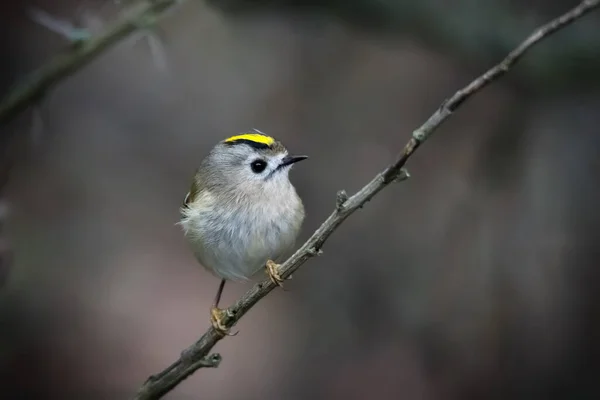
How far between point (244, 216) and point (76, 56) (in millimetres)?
822

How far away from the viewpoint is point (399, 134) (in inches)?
166

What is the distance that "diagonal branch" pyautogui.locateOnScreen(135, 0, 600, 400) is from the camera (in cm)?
92

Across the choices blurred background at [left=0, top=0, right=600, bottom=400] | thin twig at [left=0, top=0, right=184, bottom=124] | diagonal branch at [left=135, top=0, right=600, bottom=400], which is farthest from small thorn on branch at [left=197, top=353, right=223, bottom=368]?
blurred background at [left=0, top=0, right=600, bottom=400]

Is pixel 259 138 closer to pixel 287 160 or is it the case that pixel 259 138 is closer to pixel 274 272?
pixel 287 160

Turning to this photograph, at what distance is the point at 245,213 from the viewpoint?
6.15 feet

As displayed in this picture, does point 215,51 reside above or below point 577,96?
above

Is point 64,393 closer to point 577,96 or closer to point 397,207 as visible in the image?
point 397,207

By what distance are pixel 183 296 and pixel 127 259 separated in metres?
0.39

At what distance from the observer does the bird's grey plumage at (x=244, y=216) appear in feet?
6.03

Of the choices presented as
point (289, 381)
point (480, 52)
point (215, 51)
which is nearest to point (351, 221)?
point (289, 381)

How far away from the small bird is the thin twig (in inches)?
19.2

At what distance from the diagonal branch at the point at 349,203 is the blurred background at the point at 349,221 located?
51.8 inches

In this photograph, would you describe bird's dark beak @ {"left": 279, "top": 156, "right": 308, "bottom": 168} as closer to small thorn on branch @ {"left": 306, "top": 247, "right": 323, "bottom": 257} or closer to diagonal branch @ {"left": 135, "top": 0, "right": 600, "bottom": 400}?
diagonal branch @ {"left": 135, "top": 0, "right": 600, "bottom": 400}

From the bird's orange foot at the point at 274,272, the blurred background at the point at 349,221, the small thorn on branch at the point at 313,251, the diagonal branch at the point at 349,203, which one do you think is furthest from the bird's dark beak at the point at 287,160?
the blurred background at the point at 349,221
